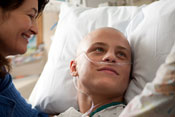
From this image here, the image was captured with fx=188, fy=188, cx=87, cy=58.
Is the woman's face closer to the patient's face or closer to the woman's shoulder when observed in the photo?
the woman's shoulder

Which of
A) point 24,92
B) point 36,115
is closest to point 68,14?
point 36,115

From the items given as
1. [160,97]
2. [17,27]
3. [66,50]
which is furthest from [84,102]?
[160,97]

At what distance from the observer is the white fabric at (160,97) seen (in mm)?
462

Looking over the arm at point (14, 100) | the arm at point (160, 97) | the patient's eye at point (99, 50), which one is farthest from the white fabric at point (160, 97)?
the arm at point (14, 100)

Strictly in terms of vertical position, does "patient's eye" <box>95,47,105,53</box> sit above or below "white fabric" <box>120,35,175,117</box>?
below

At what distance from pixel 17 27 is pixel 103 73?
0.48 meters

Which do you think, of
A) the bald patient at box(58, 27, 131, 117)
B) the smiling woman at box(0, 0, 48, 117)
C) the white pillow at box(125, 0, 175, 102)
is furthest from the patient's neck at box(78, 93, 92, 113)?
the smiling woman at box(0, 0, 48, 117)

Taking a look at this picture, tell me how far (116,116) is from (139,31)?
0.51m

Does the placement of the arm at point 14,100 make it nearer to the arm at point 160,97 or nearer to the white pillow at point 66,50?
the white pillow at point 66,50

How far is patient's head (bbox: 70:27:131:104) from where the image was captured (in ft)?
3.27

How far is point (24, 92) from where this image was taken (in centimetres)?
244

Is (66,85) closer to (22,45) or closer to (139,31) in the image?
(22,45)

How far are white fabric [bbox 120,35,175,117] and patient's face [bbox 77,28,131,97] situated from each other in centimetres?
50

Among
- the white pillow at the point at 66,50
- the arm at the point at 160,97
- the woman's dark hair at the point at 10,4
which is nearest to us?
the arm at the point at 160,97
